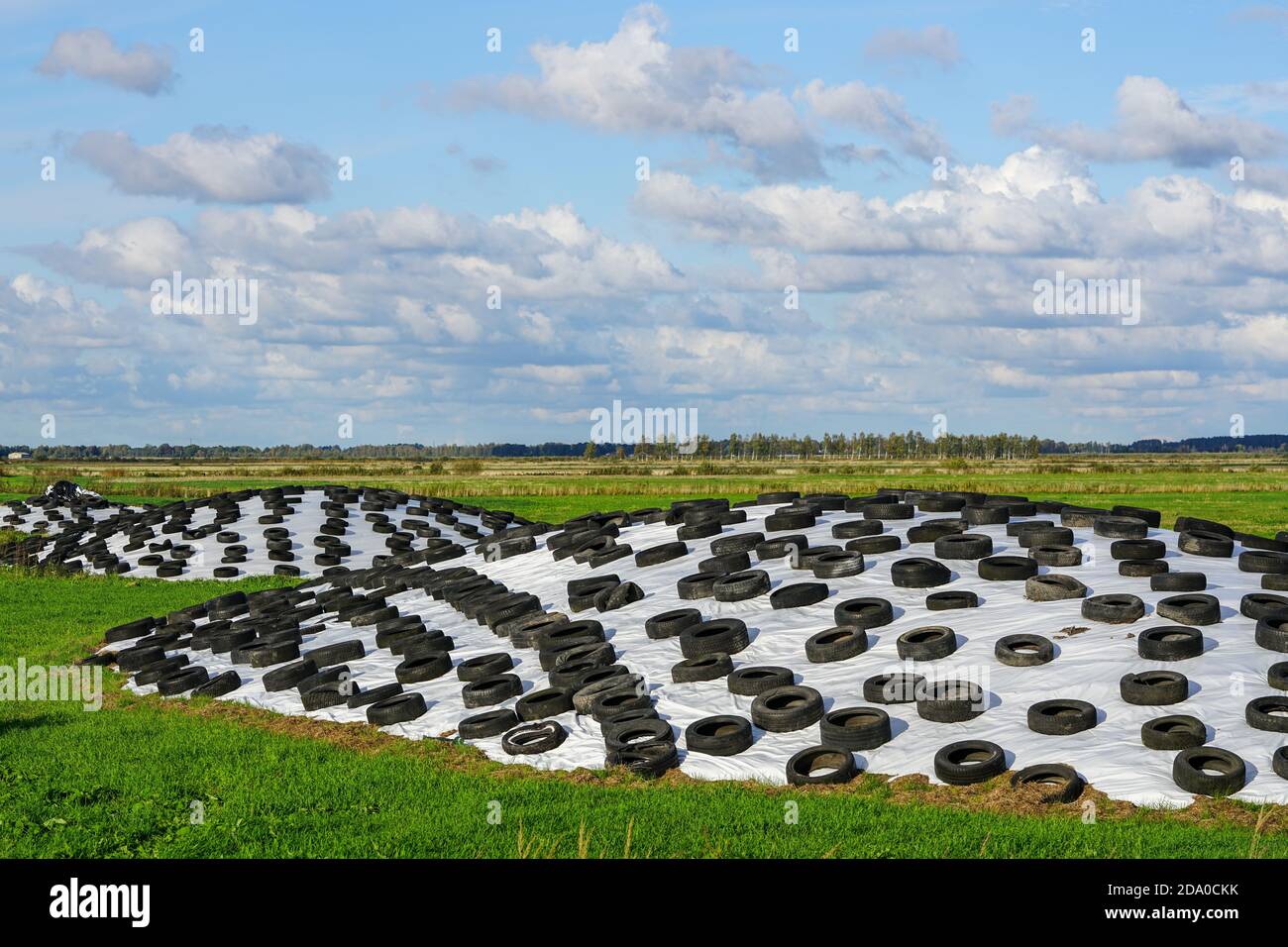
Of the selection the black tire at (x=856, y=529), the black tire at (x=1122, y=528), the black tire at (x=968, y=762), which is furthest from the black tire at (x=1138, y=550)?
the black tire at (x=968, y=762)

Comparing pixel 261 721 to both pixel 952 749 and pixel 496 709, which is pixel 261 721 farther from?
pixel 952 749

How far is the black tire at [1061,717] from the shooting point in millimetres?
12633

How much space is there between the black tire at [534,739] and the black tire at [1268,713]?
8.35 metres

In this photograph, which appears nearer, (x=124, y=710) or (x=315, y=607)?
(x=124, y=710)

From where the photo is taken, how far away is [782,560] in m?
19.5

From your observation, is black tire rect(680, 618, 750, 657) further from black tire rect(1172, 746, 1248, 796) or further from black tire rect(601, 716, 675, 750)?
black tire rect(1172, 746, 1248, 796)

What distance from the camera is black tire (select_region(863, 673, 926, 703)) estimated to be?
45.2ft

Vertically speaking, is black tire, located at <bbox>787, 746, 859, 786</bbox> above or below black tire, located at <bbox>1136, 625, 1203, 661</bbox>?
below

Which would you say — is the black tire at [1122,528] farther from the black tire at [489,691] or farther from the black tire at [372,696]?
the black tire at [372,696]

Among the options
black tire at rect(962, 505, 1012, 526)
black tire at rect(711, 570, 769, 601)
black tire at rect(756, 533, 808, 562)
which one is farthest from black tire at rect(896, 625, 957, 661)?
black tire at rect(962, 505, 1012, 526)

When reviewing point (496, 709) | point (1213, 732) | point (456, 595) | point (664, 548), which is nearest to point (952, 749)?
point (1213, 732)

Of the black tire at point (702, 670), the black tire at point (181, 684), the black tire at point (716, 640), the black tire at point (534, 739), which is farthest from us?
the black tire at point (181, 684)

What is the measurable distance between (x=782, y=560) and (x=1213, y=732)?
27.3ft

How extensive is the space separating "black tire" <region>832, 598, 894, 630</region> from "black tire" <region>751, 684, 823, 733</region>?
7.39 feet
